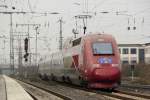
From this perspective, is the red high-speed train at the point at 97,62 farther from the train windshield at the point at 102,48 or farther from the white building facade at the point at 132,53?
the white building facade at the point at 132,53

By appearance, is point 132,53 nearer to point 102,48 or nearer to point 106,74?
point 102,48

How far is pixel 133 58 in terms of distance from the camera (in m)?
135

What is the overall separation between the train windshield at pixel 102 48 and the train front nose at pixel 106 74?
1418mm

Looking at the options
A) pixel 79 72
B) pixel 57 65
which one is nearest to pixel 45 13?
pixel 57 65

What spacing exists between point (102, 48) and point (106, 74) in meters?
2.09

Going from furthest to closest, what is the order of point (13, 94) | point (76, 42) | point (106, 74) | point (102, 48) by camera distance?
point (76, 42) < point (102, 48) < point (106, 74) < point (13, 94)

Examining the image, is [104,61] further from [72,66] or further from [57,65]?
[57,65]

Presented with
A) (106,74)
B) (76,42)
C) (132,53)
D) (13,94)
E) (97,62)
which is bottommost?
(13,94)

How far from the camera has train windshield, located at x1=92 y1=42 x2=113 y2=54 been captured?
30.6 meters

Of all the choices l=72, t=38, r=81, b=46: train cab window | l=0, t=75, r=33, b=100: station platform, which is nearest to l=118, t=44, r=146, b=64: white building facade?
l=72, t=38, r=81, b=46: train cab window

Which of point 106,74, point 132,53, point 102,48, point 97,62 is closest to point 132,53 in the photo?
point 132,53

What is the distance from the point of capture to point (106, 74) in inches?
1163

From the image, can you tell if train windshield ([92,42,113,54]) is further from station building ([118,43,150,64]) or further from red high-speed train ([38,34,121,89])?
station building ([118,43,150,64])

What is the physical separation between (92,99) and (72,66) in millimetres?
13425
